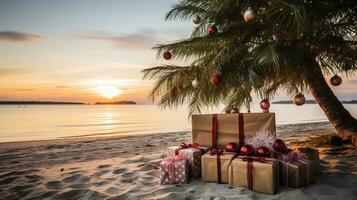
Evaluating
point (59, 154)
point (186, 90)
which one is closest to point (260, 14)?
point (186, 90)

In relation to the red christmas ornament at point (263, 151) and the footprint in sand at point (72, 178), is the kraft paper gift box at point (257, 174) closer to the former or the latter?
the red christmas ornament at point (263, 151)

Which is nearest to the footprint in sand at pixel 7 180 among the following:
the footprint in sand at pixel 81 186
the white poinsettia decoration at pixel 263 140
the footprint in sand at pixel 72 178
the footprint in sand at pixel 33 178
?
the footprint in sand at pixel 33 178

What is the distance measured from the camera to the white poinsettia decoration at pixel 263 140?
3.94 metres

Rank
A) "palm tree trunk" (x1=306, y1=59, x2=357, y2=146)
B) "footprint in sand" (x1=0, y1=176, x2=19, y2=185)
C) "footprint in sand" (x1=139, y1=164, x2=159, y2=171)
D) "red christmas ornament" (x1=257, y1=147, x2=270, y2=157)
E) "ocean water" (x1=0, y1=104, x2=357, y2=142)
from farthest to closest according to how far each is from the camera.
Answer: "ocean water" (x1=0, y1=104, x2=357, y2=142) → "palm tree trunk" (x1=306, y1=59, x2=357, y2=146) → "footprint in sand" (x1=139, y1=164, x2=159, y2=171) → "footprint in sand" (x1=0, y1=176, x2=19, y2=185) → "red christmas ornament" (x1=257, y1=147, x2=270, y2=157)

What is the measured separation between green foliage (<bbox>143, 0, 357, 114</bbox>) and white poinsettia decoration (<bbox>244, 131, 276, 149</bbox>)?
3.36 ft

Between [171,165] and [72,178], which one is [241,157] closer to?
[171,165]

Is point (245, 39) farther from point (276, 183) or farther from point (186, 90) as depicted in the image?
point (276, 183)

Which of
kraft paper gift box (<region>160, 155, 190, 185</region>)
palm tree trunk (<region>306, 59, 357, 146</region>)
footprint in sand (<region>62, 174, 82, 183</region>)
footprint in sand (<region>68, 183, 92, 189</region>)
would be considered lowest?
footprint in sand (<region>68, 183, 92, 189</region>)

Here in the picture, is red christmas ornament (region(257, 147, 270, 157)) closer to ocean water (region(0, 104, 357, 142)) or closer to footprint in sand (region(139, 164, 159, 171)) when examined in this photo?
footprint in sand (region(139, 164, 159, 171))

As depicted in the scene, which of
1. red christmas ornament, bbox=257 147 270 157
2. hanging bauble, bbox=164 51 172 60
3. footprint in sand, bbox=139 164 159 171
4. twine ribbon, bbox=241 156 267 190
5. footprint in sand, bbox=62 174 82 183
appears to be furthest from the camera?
hanging bauble, bbox=164 51 172 60

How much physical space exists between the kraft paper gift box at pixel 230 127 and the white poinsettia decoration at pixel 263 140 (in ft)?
0.15

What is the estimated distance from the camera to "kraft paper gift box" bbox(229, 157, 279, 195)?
11.8 ft

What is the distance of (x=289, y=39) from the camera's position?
5352 millimetres

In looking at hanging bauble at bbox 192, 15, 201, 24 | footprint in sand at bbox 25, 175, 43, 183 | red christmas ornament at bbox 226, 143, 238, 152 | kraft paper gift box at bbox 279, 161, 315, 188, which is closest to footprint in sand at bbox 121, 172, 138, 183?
footprint in sand at bbox 25, 175, 43, 183
